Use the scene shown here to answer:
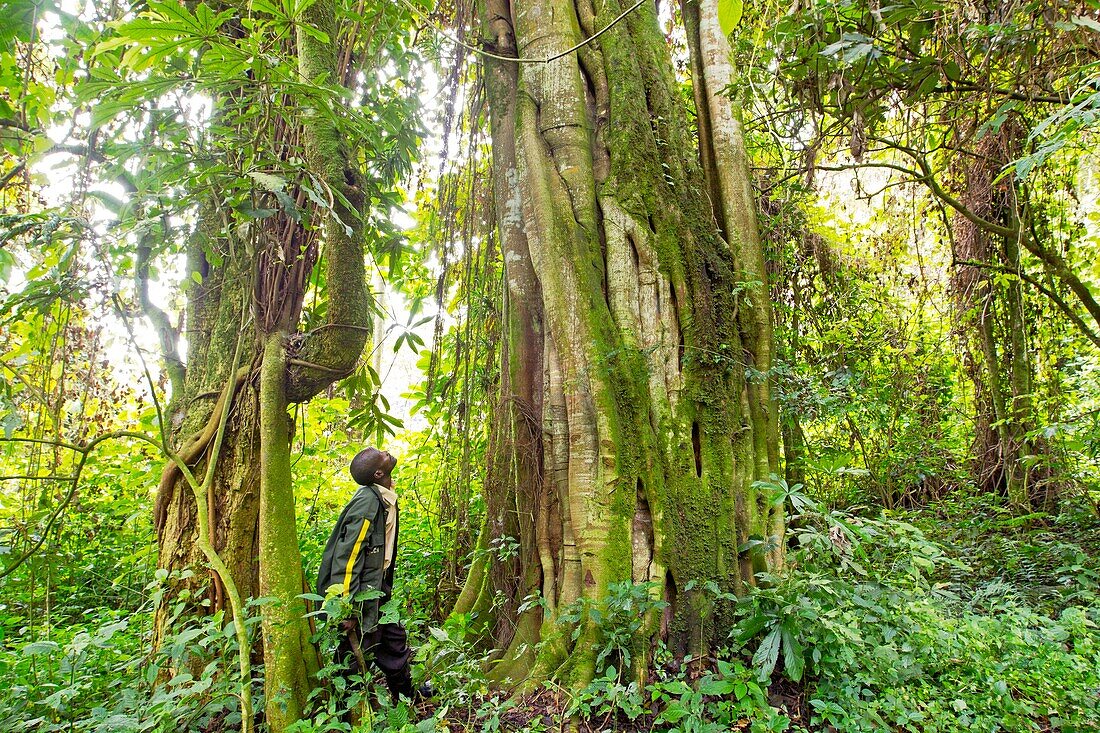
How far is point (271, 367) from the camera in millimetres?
3154

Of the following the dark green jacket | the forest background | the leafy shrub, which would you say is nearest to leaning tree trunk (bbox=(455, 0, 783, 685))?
the forest background

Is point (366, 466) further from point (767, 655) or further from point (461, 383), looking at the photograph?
point (767, 655)

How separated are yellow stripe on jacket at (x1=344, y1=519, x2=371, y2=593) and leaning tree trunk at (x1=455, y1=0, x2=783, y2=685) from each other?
719 millimetres

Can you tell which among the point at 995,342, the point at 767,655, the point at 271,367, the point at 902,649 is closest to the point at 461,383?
the point at 271,367

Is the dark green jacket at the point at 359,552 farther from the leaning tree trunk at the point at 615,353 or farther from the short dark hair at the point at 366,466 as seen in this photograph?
the leaning tree trunk at the point at 615,353

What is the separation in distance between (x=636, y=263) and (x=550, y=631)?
1.85 meters

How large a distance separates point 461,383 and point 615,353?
4.36 feet

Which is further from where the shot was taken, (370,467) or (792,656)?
(370,467)

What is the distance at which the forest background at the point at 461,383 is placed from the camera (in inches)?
96.7

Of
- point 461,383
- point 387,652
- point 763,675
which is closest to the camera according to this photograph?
point 763,675

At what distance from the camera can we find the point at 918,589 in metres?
2.97

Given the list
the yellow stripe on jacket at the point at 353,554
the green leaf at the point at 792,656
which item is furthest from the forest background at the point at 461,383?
the yellow stripe on jacket at the point at 353,554

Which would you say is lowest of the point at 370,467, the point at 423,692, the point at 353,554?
the point at 423,692

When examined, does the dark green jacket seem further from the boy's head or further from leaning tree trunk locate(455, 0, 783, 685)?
leaning tree trunk locate(455, 0, 783, 685)
